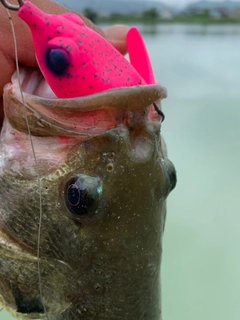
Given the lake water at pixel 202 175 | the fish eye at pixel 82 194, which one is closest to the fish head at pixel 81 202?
the fish eye at pixel 82 194

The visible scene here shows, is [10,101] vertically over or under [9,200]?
over

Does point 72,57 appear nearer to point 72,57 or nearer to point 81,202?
point 72,57

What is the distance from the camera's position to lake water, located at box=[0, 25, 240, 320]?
2066 millimetres

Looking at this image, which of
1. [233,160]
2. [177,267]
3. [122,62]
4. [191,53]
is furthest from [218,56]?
[122,62]

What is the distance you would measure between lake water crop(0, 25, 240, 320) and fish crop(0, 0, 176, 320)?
49.7 inches

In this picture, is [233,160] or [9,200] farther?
[233,160]

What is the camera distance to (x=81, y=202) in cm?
60

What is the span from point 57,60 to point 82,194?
201mm

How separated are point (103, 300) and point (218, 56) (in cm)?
608

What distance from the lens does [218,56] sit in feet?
20.4

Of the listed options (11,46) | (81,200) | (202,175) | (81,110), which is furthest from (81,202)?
(202,175)

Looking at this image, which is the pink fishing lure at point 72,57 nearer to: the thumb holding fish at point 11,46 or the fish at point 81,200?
the fish at point 81,200

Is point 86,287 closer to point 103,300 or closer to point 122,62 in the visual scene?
point 103,300

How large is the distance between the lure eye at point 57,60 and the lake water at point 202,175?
1.52m
